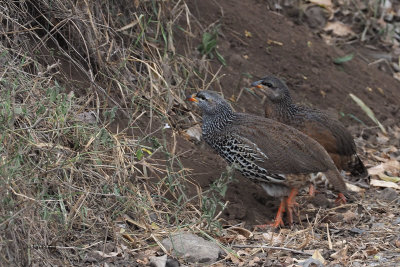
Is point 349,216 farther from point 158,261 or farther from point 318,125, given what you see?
point 158,261

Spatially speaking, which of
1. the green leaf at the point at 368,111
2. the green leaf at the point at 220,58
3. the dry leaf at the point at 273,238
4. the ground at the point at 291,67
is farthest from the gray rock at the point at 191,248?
the green leaf at the point at 368,111

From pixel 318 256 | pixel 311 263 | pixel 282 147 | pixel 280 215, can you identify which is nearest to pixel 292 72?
pixel 282 147

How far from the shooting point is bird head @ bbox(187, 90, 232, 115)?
6.67 m

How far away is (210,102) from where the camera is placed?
6738mm

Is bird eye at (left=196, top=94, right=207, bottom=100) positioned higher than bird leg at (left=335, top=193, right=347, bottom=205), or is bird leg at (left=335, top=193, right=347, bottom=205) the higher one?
bird eye at (left=196, top=94, right=207, bottom=100)

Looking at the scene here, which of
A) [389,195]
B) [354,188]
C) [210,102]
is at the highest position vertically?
[210,102]

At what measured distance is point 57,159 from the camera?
512cm

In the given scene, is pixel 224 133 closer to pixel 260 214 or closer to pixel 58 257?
pixel 260 214

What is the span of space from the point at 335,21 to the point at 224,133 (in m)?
4.44

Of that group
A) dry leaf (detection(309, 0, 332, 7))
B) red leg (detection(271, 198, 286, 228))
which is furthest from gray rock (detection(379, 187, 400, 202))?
dry leaf (detection(309, 0, 332, 7))

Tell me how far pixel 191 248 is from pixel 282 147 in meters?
1.61

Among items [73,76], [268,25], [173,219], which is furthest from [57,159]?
[268,25]

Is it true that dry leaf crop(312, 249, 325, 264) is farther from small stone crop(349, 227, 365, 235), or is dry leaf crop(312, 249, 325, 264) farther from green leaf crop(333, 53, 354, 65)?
green leaf crop(333, 53, 354, 65)

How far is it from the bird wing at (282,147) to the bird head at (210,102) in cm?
22
